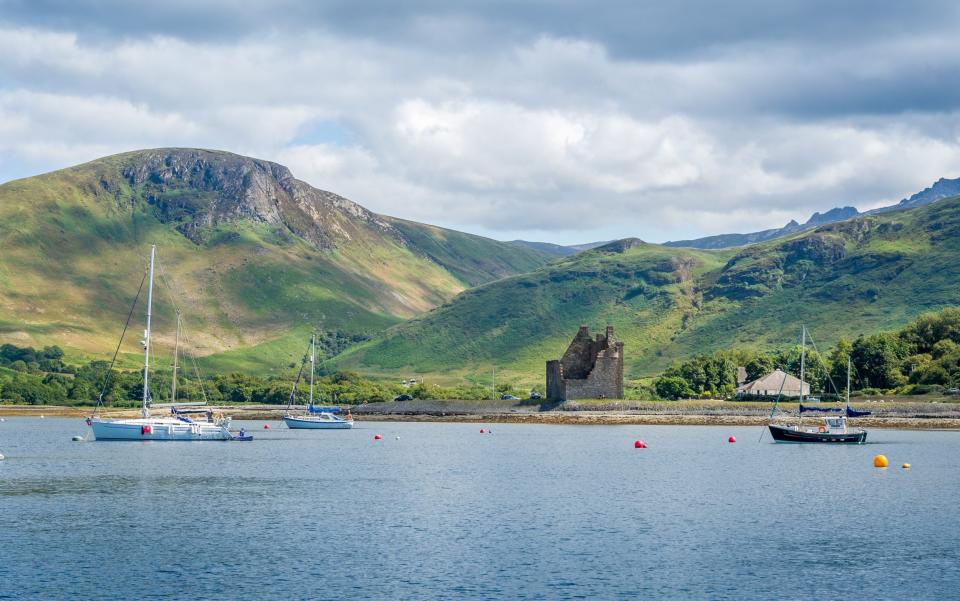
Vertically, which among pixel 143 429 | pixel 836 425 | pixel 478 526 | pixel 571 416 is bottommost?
pixel 478 526

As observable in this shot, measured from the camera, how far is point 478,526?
54562 millimetres

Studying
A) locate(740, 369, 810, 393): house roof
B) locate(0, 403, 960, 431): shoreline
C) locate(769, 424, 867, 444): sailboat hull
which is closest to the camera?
locate(769, 424, 867, 444): sailboat hull

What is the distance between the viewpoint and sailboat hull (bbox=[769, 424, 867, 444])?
111 meters

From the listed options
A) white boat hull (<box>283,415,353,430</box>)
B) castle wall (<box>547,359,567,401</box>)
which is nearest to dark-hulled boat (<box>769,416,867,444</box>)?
castle wall (<box>547,359,567,401</box>)

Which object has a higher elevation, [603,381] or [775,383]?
[603,381]

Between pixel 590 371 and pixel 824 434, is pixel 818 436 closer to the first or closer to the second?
pixel 824 434

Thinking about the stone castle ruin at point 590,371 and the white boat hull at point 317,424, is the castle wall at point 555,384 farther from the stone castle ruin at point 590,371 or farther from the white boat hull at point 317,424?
the white boat hull at point 317,424

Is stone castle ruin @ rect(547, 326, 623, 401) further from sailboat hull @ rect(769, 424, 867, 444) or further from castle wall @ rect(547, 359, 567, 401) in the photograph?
sailboat hull @ rect(769, 424, 867, 444)

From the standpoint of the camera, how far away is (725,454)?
99.2m

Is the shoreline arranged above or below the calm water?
above

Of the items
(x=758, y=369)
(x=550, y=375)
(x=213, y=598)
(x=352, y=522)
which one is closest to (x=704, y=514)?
(x=352, y=522)

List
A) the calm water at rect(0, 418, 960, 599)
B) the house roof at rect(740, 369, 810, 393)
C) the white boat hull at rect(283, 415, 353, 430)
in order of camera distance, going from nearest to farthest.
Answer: the calm water at rect(0, 418, 960, 599) → the white boat hull at rect(283, 415, 353, 430) → the house roof at rect(740, 369, 810, 393)

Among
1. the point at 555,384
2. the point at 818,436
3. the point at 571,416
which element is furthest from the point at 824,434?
the point at 555,384

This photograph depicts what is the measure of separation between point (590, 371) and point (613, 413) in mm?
9552
